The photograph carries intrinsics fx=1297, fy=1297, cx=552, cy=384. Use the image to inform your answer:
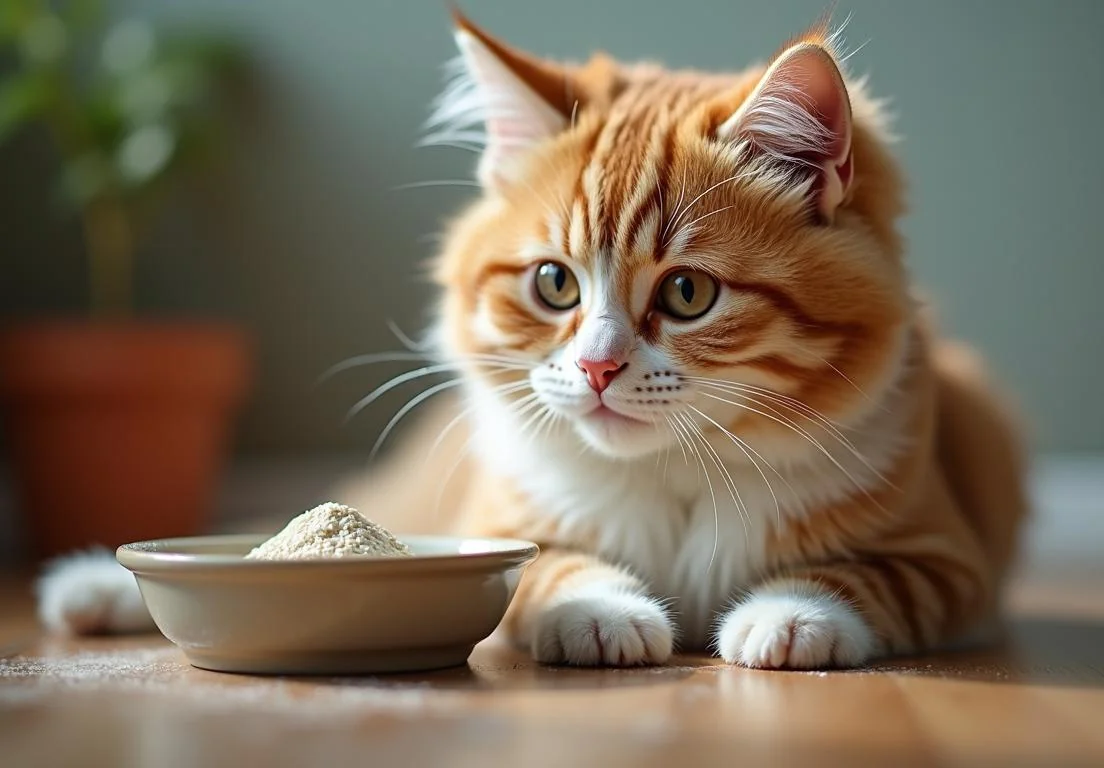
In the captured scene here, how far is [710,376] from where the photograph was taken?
5.03 feet

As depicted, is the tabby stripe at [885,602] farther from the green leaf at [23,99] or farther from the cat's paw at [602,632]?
the green leaf at [23,99]

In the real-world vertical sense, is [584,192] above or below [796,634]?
above

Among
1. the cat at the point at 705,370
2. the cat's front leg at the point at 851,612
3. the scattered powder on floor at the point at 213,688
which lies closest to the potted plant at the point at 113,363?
the cat at the point at 705,370

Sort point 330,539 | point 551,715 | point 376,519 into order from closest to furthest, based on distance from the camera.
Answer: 1. point 551,715
2. point 330,539
3. point 376,519

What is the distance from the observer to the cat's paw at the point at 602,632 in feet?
4.92

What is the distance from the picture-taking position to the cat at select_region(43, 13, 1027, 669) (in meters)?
1.53

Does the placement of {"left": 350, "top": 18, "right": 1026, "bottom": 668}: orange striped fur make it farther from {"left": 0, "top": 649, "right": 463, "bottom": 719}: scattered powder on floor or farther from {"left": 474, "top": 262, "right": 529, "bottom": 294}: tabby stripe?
{"left": 0, "top": 649, "right": 463, "bottom": 719}: scattered powder on floor

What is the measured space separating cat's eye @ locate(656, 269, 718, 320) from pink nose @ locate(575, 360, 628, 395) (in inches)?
4.2

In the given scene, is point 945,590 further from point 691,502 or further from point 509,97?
point 509,97

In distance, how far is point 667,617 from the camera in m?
1.58

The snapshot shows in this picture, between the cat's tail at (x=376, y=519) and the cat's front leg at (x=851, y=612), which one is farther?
the cat's tail at (x=376, y=519)

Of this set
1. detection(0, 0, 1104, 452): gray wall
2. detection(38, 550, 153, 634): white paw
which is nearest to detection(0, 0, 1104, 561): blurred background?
detection(0, 0, 1104, 452): gray wall

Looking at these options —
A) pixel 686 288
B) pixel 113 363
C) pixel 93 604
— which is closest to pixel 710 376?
pixel 686 288

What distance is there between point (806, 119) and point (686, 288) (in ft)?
0.84
